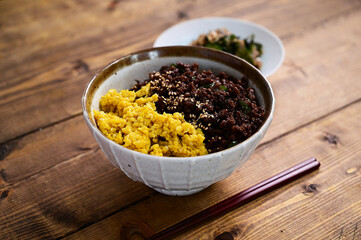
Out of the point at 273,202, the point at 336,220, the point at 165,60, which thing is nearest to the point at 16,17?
the point at 165,60

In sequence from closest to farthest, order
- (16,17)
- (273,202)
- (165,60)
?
(273,202) < (165,60) < (16,17)

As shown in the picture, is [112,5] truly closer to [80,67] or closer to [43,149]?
[80,67]

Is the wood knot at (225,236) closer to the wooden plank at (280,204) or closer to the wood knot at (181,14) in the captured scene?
the wooden plank at (280,204)

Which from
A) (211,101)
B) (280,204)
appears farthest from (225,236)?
(211,101)

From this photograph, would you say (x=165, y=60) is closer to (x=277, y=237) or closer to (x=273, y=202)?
(x=273, y=202)

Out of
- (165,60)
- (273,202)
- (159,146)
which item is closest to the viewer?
(159,146)

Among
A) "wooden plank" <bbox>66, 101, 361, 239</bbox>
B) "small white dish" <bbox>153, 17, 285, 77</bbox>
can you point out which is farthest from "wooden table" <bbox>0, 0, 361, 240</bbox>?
"small white dish" <bbox>153, 17, 285, 77</bbox>
